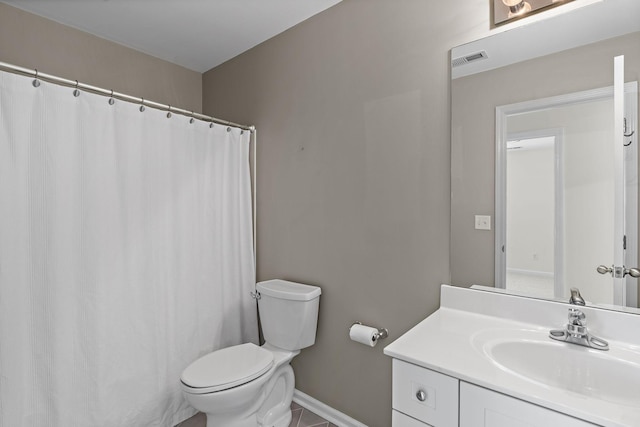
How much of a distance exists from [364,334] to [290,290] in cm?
51

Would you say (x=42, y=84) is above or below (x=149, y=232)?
above

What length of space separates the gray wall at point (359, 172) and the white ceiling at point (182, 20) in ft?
0.46

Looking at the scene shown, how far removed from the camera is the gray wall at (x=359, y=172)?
5.04ft

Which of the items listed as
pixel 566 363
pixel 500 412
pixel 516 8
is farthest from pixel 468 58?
pixel 500 412

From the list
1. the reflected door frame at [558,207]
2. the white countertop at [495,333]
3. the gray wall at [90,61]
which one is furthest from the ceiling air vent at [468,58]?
the gray wall at [90,61]

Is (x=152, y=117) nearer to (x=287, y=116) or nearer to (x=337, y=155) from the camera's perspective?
(x=287, y=116)

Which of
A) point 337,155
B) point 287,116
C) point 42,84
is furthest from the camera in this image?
point 287,116

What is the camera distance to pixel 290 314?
6.20ft

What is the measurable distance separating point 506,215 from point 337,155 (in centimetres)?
91

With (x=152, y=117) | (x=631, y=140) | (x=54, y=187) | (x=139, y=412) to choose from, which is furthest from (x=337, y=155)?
(x=139, y=412)

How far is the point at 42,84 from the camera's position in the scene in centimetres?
146

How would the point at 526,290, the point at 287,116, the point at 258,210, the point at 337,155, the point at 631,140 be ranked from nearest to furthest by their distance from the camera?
1. the point at 631,140
2. the point at 526,290
3. the point at 337,155
4. the point at 287,116
5. the point at 258,210

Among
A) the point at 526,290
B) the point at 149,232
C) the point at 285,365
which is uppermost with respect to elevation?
the point at 149,232

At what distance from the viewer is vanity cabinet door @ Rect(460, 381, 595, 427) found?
2.56 ft
